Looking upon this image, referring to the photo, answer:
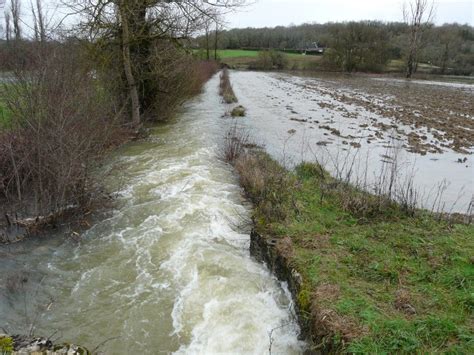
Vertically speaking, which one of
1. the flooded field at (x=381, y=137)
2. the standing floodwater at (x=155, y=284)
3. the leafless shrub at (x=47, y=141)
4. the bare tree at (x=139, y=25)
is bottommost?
the standing floodwater at (x=155, y=284)

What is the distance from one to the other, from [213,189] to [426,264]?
5536 mm

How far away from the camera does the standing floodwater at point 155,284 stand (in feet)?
16.4

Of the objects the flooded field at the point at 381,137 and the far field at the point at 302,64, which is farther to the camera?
the far field at the point at 302,64

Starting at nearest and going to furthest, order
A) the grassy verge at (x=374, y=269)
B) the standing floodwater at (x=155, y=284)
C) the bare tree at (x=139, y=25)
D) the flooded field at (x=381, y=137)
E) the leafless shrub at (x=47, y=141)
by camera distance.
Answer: the grassy verge at (x=374, y=269)
the standing floodwater at (x=155, y=284)
the leafless shrub at (x=47, y=141)
the flooded field at (x=381, y=137)
the bare tree at (x=139, y=25)

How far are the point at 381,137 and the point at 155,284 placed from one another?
41.3 ft

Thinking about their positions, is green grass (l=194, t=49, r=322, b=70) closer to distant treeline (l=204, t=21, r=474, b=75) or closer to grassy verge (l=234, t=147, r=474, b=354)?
distant treeline (l=204, t=21, r=474, b=75)

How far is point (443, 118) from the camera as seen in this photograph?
20.6m

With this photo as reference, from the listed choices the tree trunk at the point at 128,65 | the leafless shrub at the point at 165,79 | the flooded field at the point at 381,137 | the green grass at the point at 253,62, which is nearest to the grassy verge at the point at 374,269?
the flooded field at the point at 381,137

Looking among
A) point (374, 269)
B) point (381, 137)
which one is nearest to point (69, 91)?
point (374, 269)

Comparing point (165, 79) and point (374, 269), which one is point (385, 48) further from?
point (374, 269)

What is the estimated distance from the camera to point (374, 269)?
218 inches

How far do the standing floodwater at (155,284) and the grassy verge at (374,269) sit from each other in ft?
2.01

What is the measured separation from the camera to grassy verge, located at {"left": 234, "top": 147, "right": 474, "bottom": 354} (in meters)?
4.21

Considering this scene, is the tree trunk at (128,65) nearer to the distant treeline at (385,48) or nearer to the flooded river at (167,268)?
the flooded river at (167,268)
